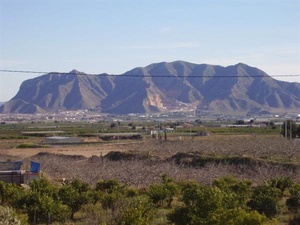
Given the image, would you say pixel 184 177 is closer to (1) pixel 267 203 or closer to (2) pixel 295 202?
(2) pixel 295 202

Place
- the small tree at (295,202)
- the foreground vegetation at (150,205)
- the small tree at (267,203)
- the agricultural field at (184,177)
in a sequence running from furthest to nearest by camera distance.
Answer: the small tree at (295,202) < the small tree at (267,203) < the agricultural field at (184,177) < the foreground vegetation at (150,205)

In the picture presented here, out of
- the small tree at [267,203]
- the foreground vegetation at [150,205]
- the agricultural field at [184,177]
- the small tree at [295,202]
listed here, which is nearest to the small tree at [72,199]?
the foreground vegetation at [150,205]

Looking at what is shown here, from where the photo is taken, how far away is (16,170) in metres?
30.4

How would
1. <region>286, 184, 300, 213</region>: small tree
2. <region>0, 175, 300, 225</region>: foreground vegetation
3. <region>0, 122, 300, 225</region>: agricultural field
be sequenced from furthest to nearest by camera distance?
<region>286, 184, 300, 213</region>: small tree
<region>0, 122, 300, 225</region>: agricultural field
<region>0, 175, 300, 225</region>: foreground vegetation

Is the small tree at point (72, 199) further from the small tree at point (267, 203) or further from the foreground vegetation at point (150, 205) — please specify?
the small tree at point (267, 203)

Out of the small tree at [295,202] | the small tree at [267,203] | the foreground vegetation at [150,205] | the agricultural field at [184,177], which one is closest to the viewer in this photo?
the foreground vegetation at [150,205]

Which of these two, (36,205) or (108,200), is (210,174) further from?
(36,205)

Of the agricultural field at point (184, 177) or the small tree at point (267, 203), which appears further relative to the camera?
the small tree at point (267, 203)

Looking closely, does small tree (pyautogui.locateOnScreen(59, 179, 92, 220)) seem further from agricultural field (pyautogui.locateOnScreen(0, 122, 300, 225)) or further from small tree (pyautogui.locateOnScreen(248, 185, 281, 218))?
small tree (pyautogui.locateOnScreen(248, 185, 281, 218))

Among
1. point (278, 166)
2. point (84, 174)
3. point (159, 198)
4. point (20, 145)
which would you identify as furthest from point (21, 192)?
point (20, 145)

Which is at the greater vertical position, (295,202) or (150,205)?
(150,205)

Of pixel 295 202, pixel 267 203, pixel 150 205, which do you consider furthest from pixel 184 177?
pixel 150 205

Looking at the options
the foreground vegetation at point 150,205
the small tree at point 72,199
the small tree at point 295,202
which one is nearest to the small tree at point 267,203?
the foreground vegetation at point 150,205

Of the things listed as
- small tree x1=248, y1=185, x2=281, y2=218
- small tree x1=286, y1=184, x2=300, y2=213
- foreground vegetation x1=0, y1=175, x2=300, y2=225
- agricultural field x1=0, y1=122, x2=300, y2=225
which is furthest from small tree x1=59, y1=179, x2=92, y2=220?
small tree x1=286, y1=184, x2=300, y2=213
